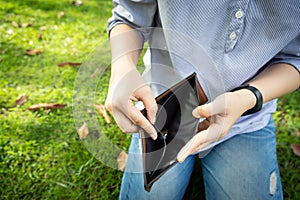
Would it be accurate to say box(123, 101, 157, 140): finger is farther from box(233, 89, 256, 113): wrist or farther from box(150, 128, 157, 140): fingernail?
box(233, 89, 256, 113): wrist

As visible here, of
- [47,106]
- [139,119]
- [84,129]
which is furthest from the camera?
[47,106]

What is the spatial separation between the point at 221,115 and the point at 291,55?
26cm

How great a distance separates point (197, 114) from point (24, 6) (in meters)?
1.66

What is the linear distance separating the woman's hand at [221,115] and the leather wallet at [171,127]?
0.15 feet

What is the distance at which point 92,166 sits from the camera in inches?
45.3

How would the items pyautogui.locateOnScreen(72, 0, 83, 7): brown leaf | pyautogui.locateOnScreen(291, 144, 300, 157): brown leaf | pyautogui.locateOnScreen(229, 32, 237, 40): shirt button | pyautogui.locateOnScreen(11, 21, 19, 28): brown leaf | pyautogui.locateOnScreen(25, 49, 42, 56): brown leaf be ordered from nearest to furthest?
pyautogui.locateOnScreen(229, 32, 237, 40): shirt button
pyautogui.locateOnScreen(291, 144, 300, 157): brown leaf
pyautogui.locateOnScreen(25, 49, 42, 56): brown leaf
pyautogui.locateOnScreen(11, 21, 19, 28): brown leaf
pyautogui.locateOnScreen(72, 0, 83, 7): brown leaf

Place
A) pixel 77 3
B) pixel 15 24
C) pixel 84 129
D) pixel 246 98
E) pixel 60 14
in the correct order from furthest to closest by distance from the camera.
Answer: pixel 77 3, pixel 60 14, pixel 15 24, pixel 84 129, pixel 246 98

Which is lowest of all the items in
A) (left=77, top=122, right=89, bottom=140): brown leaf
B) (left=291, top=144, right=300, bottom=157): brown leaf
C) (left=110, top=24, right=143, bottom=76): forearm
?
(left=77, top=122, right=89, bottom=140): brown leaf

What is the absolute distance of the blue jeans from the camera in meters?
0.90

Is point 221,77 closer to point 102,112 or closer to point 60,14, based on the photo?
point 102,112

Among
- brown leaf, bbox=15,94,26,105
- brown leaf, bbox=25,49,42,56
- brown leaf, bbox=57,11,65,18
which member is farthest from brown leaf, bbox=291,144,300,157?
brown leaf, bbox=57,11,65,18

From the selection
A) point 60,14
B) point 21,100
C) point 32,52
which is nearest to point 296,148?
point 21,100

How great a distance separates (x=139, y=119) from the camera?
0.68m

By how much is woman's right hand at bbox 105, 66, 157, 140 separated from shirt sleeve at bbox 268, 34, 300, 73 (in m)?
0.38
